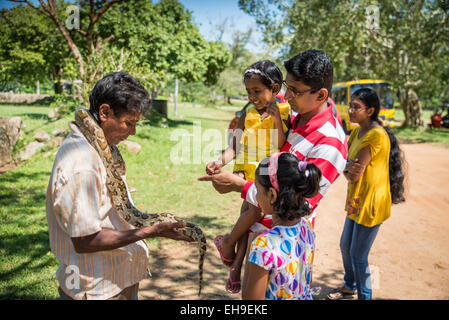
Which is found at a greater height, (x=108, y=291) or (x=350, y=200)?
(x=350, y=200)

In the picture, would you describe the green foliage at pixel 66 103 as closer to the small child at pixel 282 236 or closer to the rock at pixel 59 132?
the rock at pixel 59 132

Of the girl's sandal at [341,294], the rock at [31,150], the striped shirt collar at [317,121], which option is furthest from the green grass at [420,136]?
the striped shirt collar at [317,121]

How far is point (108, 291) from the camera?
211 centimetres

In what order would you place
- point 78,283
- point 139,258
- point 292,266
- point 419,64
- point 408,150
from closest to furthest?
1. point 292,266
2. point 78,283
3. point 139,258
4. point 408,150
5. point 419,64

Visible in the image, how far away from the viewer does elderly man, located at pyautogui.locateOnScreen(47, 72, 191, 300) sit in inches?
70.7

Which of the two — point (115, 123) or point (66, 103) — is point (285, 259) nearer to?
point (115, 123)

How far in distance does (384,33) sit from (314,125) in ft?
63.1

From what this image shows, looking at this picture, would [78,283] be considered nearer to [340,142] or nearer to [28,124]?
[340,142]

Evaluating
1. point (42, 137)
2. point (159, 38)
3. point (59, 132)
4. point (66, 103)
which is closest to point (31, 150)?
point (42, 137)

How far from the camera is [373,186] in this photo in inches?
145

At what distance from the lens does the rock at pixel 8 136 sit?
372 inches

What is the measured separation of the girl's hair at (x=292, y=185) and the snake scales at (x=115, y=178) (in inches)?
32.8
